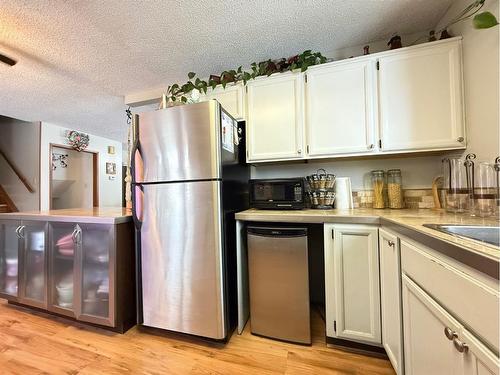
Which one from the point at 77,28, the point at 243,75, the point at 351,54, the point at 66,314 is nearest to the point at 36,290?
the point at 66,314

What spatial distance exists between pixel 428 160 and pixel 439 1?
1.13 meters

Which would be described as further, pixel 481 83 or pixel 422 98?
pixel 422 98

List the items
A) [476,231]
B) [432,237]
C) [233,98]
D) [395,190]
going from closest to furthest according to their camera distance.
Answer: [432,237] < [476,231] < [395,190] < [233,98]

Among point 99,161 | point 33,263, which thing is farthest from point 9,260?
point 99,161

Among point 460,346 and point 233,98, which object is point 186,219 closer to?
point 233,98

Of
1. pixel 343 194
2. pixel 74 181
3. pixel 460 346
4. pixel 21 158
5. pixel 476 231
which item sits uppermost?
pixel 21 158

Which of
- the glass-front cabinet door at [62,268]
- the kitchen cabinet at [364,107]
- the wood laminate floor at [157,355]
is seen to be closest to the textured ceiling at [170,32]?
the kitchen cabinet at [364,107]

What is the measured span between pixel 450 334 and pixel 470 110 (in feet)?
4.90

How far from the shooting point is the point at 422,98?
162 centimetres

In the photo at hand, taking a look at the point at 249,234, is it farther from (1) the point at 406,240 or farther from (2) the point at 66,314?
(2) the point at 66,314

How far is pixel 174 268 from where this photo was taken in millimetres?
1614

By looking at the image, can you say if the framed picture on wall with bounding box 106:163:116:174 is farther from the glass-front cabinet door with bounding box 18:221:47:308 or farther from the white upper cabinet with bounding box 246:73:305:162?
the white upper cabinet with bounding box 246:73:305:162

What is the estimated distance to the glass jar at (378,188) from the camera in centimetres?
189

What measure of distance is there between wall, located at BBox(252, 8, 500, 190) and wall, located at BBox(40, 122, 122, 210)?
5.03 m
